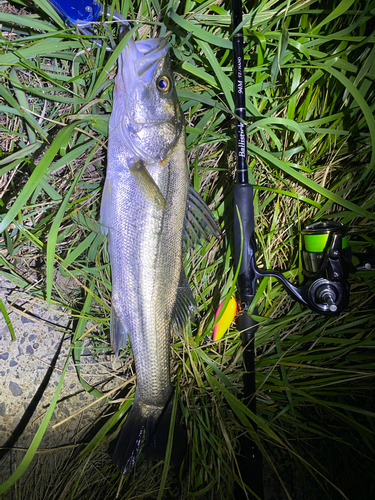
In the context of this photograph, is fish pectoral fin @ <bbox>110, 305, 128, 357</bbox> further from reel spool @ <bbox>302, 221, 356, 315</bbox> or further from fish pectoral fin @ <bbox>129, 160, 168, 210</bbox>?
reel spool @ <bbox>302, 221, 356, 315</bbox>

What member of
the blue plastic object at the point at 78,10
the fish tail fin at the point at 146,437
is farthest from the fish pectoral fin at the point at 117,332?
the blue plastic object at the point at 78,10

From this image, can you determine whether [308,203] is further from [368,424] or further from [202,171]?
[368,424]

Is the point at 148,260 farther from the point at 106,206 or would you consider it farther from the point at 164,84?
the point at 164,84

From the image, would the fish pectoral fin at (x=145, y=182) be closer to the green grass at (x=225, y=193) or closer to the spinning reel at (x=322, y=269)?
the green grass at (x=225, y=193)

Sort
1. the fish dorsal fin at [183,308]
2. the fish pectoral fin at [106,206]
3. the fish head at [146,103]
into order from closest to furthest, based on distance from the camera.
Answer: the fish head at [146,103], the fish pectoral fin at [106,206], the fish dorsal fin at [183,308]

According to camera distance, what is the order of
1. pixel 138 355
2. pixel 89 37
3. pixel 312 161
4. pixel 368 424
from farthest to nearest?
1. pixel 368 424
2. pixel 312 161
3. pixel 138 355
4. pixel 89 37

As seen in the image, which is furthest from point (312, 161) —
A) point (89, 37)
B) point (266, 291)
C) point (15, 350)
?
point (15, 350)

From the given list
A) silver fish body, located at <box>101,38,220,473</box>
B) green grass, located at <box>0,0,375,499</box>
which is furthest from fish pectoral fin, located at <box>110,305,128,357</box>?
green grass, located at <box>0,0,375,499</box>
